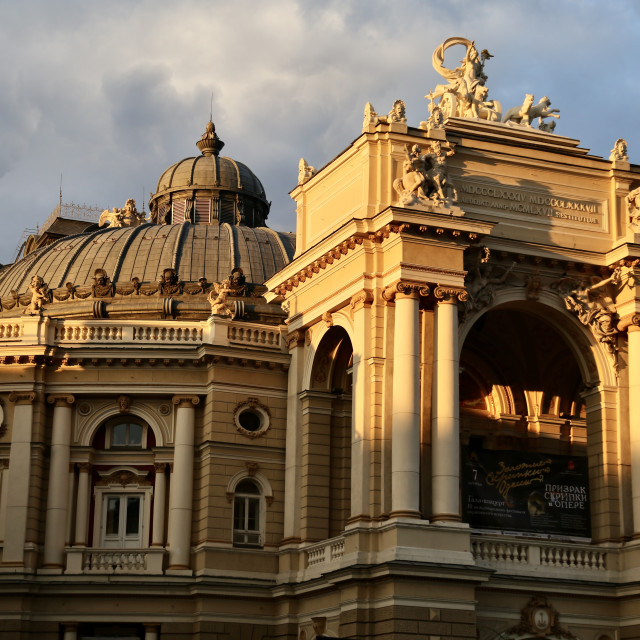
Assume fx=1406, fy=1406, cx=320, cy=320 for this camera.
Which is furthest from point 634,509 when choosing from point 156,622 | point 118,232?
point 118,232

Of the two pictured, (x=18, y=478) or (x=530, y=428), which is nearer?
(x=18, y=478)

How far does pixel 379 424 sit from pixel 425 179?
6.51 meters

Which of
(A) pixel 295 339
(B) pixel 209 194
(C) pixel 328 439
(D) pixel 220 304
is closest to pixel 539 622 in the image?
(C) pixel 328 439

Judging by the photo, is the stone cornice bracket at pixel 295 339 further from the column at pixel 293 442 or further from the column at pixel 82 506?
the column at pixel 82 506

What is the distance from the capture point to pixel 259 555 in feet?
128

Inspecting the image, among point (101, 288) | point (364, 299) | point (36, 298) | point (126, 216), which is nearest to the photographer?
point (364, 299)

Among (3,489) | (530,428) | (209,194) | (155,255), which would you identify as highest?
(209,194)

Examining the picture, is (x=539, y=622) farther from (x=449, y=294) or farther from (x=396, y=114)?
(x=396, y=114)

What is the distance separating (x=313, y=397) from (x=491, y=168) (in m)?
8.01

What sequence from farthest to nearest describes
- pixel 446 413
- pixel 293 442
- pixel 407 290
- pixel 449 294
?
pixel 293 442 < pixel 449 294 < pixel 407 290 < pixel 446 413

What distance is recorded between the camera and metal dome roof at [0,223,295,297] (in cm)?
5044

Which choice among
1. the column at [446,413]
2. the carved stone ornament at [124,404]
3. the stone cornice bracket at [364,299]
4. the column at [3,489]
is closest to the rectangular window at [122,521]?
the carved stone ornament at [124,404]

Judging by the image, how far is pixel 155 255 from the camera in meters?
51.0

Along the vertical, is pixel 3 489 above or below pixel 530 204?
below
